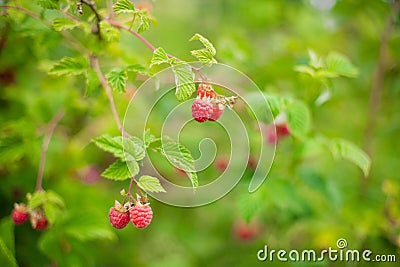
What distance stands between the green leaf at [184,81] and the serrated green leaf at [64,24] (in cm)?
38

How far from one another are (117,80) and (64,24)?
0.26 meters

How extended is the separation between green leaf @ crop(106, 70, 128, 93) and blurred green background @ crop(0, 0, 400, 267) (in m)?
0.21

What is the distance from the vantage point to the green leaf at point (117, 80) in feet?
3.53

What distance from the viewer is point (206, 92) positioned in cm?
99

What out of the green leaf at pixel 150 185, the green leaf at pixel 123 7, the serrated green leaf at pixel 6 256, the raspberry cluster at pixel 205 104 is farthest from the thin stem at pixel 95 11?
the serrated green leaf at pixel 6 256

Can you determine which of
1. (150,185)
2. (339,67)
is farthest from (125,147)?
(339,67)

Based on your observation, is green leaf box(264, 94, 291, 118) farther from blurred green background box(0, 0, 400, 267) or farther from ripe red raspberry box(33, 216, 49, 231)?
ripe red raspberry box(33, 216, 49, 231)

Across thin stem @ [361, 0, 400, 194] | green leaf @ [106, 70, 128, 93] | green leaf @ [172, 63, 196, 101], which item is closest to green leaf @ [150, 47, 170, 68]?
green leaf @ [172, 63, 196, 101]

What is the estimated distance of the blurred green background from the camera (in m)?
1.50

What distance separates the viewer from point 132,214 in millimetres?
976

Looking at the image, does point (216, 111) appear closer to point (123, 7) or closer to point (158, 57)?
point (158, 57)

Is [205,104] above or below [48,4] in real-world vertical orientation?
below

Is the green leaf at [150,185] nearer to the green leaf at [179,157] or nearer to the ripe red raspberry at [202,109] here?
the green leaf at [179,157]

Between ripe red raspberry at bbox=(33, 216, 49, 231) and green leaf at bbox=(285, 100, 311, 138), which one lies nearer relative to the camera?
ripe red raspberry at bbox=(33, 216, 49, 231)
